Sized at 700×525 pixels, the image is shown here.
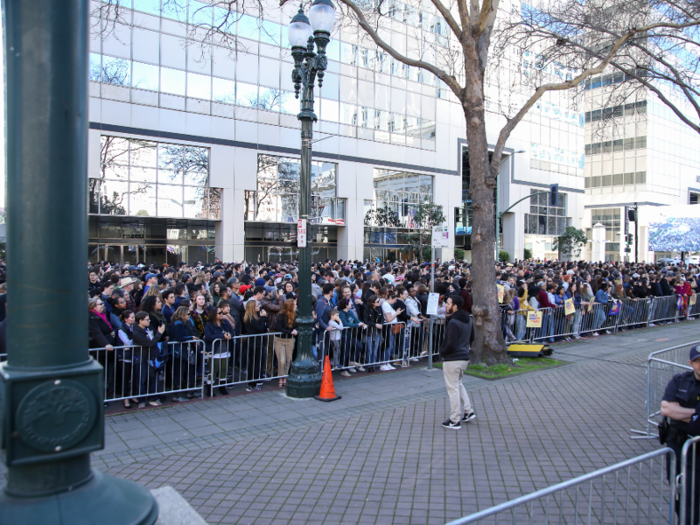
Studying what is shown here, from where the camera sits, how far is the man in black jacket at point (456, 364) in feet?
24.0

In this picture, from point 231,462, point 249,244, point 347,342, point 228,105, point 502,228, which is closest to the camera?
point 231,462

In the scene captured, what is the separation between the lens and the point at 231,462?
19.9 ft

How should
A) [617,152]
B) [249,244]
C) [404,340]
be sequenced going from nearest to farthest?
[404,340]
[249,244]
[617,152]

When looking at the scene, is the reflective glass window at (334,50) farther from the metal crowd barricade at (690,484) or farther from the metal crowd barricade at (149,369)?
the metal crowd barricade at (690,484)

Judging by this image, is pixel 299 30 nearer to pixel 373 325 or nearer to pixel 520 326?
pixel 373 325

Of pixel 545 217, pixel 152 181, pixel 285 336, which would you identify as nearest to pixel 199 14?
pixel 152 181

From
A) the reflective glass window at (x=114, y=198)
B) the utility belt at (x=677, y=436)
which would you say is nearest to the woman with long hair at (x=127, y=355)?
the utility belt at (x=677, y=436)

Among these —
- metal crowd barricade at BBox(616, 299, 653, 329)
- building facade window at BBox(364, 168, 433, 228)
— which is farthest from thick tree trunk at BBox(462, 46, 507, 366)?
building facade window at BBox(364, 168, 433, 228)

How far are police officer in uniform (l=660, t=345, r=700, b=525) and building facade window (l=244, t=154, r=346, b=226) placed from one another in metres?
28.5

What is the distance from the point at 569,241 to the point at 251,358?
48.3 meters

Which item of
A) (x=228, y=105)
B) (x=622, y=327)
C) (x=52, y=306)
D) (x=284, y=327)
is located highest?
(x=228, y=105)

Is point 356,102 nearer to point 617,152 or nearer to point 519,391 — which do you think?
point 519,391

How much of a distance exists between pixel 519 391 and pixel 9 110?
911cm

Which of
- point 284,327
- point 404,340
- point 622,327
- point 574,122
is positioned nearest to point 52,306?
point 284,327
